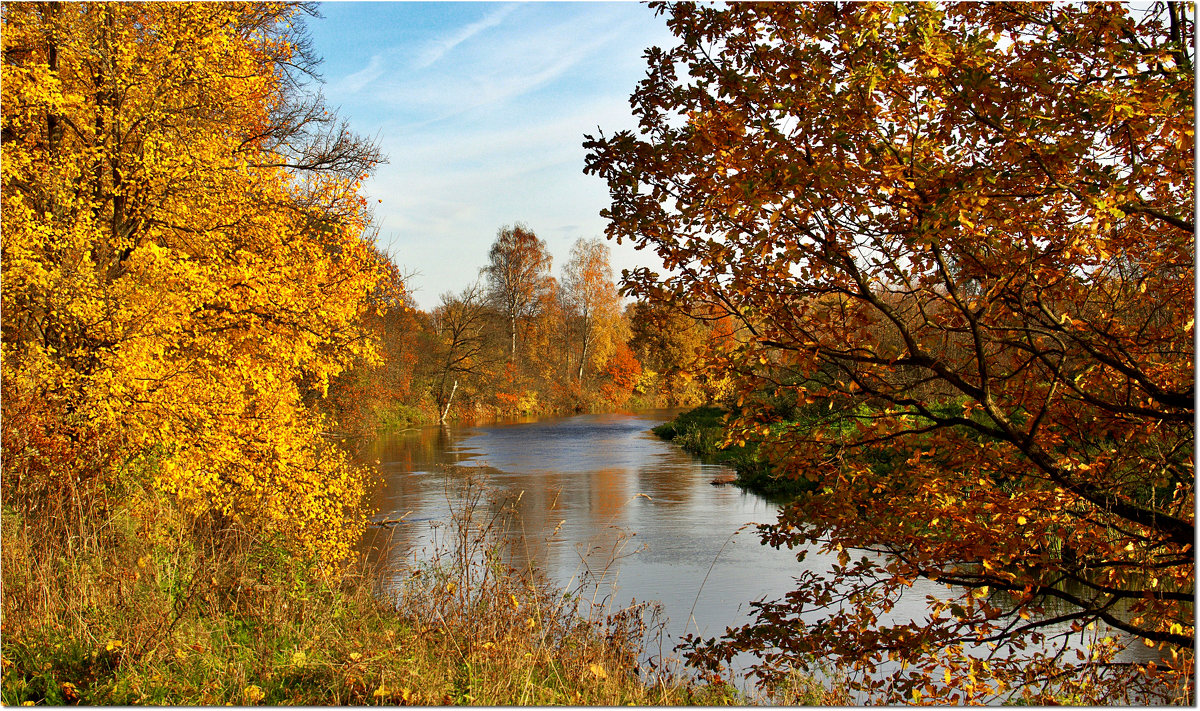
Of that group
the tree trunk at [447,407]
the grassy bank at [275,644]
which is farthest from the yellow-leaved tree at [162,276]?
the tree trunk at [447,407]

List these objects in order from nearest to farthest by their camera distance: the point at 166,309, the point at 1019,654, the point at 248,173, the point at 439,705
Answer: the point at 439,705, the point at 1019,654, the point at 166,309, the point at 248,173

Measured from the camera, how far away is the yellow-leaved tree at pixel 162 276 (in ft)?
25.3

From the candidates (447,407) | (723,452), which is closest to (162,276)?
(723,452)

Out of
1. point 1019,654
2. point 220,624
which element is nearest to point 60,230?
point 220,624

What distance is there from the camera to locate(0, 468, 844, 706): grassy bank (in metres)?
4.23

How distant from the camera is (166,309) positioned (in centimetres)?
848

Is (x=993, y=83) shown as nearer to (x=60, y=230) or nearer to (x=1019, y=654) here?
(x=1019, y=654)

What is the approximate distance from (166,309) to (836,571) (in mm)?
7100

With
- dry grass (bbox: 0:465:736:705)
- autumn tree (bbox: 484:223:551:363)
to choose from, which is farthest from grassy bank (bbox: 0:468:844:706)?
autumn tree (bbox: 484:223:551:363)

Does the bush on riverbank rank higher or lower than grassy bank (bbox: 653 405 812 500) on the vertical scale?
higher

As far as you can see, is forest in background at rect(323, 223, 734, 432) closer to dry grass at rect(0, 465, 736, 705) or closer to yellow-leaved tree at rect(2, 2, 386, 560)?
yellow-leaved tree at rect(2, 2, 386, 560)

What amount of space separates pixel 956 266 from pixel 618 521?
32.4 feet

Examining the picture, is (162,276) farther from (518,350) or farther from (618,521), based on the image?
(518,350)

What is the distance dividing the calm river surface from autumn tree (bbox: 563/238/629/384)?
70.8 ft
